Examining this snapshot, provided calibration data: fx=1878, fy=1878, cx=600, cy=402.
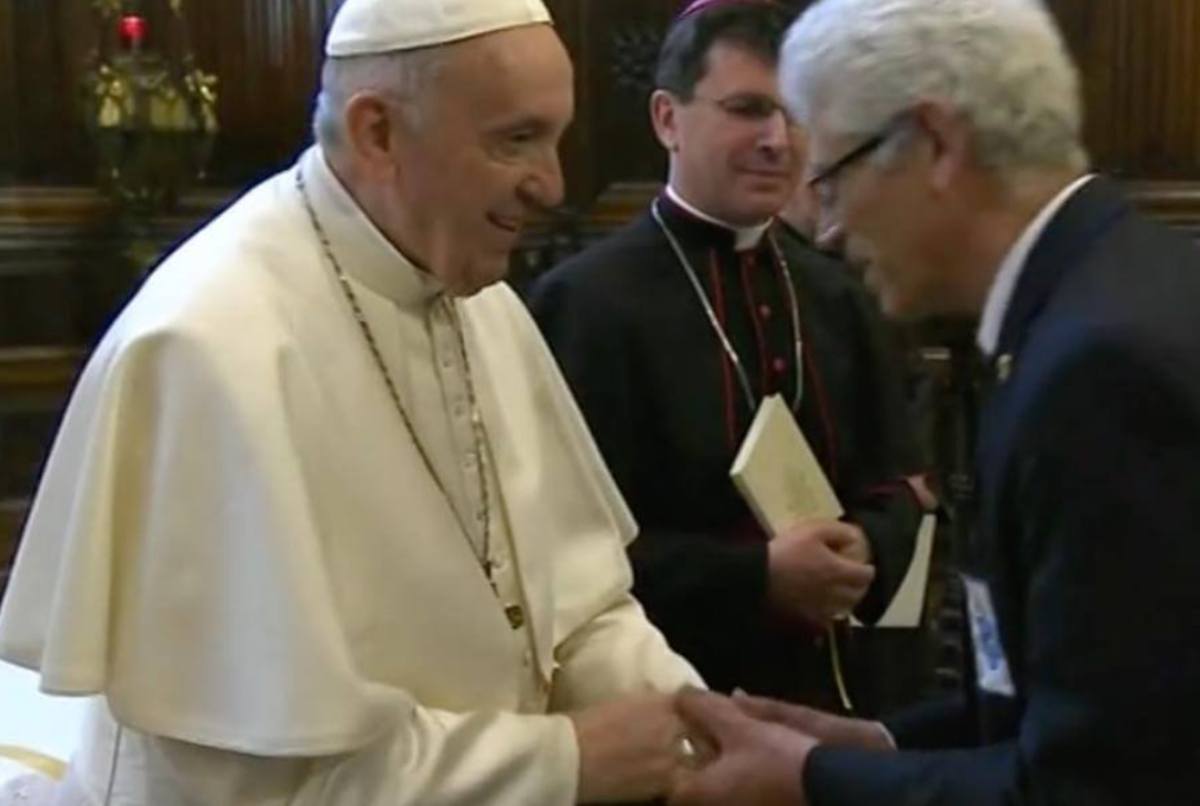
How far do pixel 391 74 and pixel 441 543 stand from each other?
1.72ft

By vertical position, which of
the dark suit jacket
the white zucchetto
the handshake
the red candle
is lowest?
the handshake

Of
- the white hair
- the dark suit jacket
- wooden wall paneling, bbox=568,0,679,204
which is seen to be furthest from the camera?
wooden wall paneling, bbox=568,0,679,204

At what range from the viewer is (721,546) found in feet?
9.53

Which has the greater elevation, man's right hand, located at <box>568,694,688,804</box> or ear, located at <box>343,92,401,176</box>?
ear, located at <box>343,92,401,176</box>

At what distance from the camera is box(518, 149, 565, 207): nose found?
6.83ft

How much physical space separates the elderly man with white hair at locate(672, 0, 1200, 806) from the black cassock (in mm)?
895

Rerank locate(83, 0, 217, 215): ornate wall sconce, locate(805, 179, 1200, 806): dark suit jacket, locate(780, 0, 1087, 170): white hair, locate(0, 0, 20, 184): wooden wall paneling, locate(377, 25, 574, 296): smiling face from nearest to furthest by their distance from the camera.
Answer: locate(805, 179, 1200, 806): dark suit jacket → locate(780, 0, 1087, 170): white hair → locate(377, 25, 574, 296): smiling face → locate(83, 0, 217, 215): ornate wall sconce → locate(0, 0, 20, 184): wooden wall paneling

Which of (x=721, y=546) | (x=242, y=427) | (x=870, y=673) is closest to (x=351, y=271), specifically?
(x=242, y=427)

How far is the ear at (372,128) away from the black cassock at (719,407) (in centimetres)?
99

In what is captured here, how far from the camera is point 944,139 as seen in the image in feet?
5.84

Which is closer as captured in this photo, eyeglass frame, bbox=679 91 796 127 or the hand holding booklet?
the hand holding booklet

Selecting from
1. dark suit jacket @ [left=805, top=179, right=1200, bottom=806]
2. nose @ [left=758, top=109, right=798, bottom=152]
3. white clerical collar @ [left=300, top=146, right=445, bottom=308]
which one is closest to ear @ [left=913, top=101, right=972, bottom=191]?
dark suit jacket @ [left=805, top=179, right=1200, bottom=806]

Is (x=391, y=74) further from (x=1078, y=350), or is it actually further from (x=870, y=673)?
(x=870, y=673)

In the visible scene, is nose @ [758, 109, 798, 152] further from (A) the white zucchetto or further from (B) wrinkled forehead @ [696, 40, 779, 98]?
(A) the white zucchetto
